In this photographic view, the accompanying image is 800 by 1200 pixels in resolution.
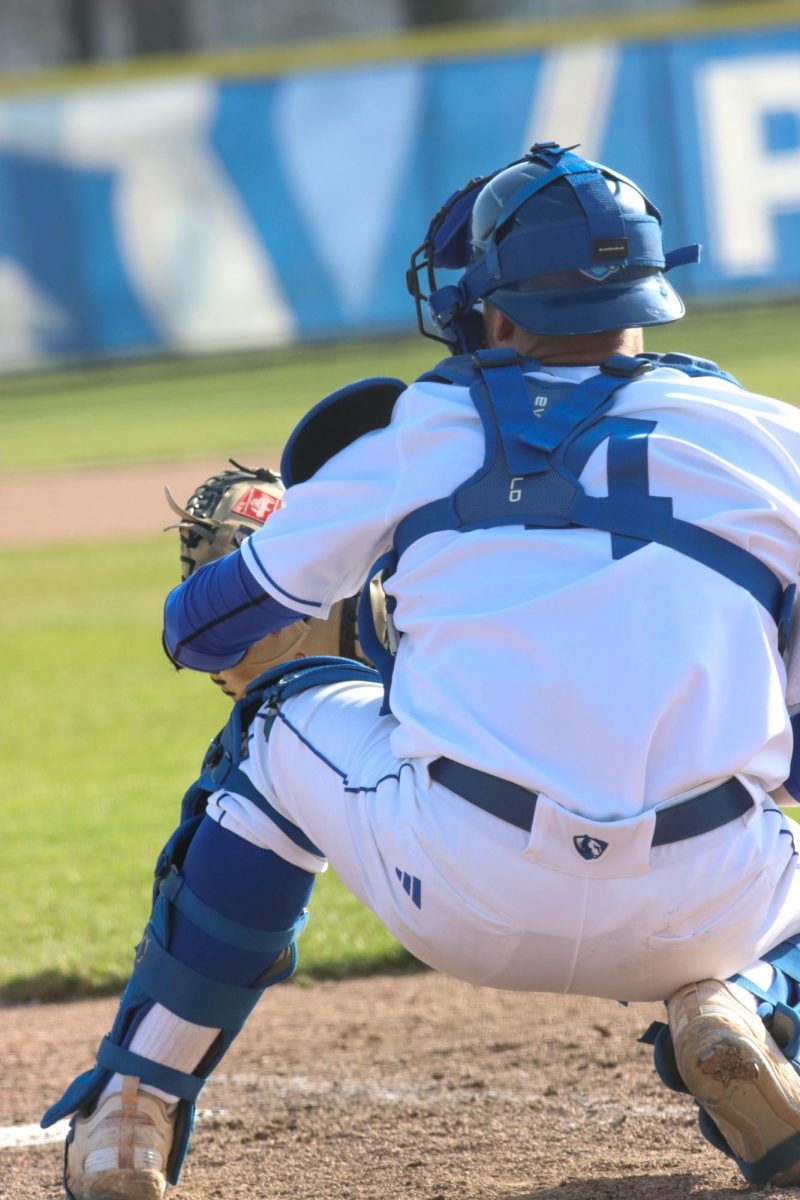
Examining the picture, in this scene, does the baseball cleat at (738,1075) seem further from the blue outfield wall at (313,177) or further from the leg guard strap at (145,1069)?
the blue outfield wall at (313,177)

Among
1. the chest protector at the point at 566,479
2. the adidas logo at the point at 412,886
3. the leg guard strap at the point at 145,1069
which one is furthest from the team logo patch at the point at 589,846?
the leg guard strap at the point at 145,1069

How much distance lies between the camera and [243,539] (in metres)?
2.99

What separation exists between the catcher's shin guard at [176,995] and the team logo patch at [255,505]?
757 mm

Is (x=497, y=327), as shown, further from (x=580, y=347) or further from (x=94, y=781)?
(x=94, y=781)

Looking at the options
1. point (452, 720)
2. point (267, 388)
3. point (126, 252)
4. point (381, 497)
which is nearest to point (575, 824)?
point (452, 720)

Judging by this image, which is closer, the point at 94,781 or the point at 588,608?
the point at 588,608

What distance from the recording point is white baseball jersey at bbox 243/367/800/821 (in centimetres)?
204

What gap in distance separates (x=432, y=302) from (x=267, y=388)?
59.1 ft

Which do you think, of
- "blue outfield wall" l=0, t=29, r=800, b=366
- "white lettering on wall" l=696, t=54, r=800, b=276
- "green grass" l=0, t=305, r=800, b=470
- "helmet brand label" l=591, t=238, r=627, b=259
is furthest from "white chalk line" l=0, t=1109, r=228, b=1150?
"white lettering on wall" l=696, t=54, r=800, b=276

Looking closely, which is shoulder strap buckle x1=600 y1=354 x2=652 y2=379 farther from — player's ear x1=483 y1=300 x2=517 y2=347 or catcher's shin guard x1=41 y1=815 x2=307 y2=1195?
catcher's shin guard x1=41 y1=815 x2=307 y2=1195

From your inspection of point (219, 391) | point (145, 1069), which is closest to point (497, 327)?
point (145, 1069)

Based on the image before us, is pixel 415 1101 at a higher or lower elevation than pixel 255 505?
lower

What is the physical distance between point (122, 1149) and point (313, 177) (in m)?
20.8

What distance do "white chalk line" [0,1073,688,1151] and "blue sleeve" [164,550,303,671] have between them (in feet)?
3.52
